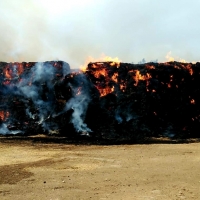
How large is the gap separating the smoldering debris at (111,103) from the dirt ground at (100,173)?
5.22 metres

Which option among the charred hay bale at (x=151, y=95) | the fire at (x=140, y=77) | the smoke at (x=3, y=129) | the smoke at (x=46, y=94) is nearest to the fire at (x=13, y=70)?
the smoke at (x=46, y=94)

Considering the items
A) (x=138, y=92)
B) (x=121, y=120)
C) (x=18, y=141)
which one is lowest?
(x=18, y=141)

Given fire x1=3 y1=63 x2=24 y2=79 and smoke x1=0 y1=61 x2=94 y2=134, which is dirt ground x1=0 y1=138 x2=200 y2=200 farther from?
fire x1=3 y1=63 x2=24 y2=79

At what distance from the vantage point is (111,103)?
2178 cm

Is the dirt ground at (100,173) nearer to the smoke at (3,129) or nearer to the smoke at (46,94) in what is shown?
the smoke at (3,129)

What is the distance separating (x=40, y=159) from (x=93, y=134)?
26.0 ft

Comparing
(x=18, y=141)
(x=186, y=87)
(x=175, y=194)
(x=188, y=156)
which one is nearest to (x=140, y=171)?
(x=175, y=194)

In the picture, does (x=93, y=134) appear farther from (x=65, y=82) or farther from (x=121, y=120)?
(x=65, y=82)

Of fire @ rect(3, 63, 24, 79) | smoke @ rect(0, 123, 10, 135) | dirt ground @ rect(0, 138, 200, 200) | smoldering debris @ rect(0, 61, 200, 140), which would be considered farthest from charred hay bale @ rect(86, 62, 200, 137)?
smoke @ rect(0, 123, 10, 135)

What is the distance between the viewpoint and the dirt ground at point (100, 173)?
7.71 meters

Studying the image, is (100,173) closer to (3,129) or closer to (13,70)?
(3,129)

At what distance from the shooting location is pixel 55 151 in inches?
588

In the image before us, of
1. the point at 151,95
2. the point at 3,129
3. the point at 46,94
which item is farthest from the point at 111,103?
the point at 3,129

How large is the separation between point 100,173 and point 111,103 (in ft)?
39.4
